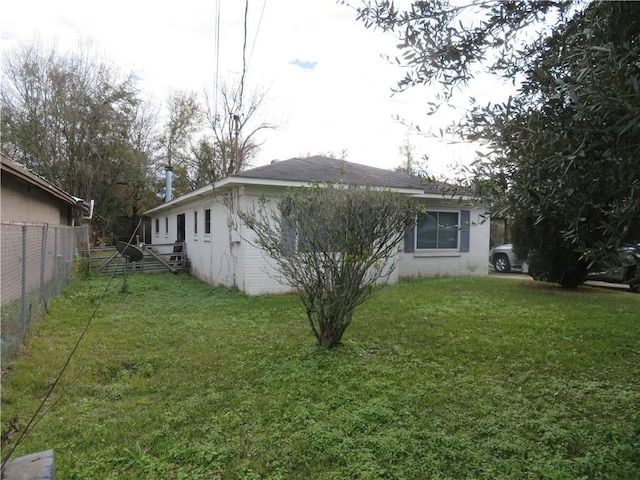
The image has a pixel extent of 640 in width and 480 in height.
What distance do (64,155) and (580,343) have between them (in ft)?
75.1

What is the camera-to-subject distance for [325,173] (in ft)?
35.1

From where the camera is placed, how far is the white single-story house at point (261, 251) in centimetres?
920

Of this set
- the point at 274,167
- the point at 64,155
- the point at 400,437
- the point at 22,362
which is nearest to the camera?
the point at 400,437

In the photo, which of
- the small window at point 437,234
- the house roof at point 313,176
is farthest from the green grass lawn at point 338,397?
the small window at point 437,234

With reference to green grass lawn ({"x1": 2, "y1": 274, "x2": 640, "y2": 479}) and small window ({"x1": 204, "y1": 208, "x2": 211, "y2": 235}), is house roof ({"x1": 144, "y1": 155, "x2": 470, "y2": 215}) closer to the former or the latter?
small window ({"x1": 204, "y1": 208, "x2": 211, "y2": 235})

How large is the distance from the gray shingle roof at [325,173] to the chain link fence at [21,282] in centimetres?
395

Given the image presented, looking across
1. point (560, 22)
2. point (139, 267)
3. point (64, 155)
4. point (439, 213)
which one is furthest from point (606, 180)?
point (64, 155)

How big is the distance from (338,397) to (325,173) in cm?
777

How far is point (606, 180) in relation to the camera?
6.74 ft

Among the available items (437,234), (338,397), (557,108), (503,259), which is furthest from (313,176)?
(503,259)

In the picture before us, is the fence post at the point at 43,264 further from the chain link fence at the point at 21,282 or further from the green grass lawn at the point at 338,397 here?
the green grass lawn at the point at 338,397

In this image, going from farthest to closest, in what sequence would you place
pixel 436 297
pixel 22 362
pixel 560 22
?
Result: pixel 436 297, pixel 22 362, pixel 560 22

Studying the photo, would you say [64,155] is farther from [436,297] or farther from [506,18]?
[506,18]

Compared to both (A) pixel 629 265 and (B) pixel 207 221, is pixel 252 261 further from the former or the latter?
(A) pixel 629 265
